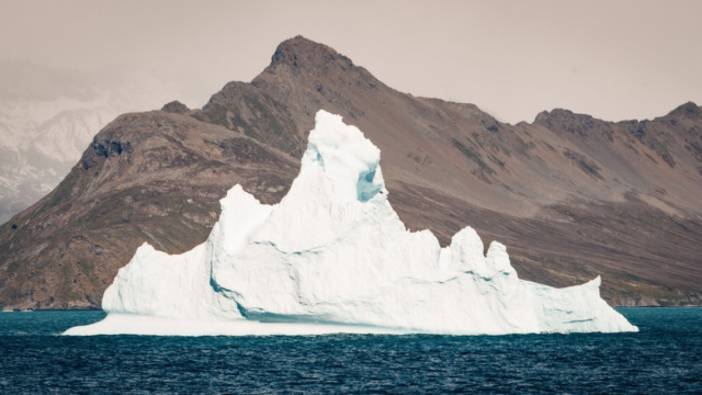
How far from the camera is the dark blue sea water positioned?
62.1 meters

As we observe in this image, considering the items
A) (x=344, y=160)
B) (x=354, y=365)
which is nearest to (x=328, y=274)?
(x=344, y=160)

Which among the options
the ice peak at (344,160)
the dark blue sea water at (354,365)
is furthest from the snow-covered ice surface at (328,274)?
the dark blue sea water at (354,365)

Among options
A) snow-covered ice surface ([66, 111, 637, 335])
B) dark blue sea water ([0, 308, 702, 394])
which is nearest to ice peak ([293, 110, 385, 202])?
snow-covered ice surface ([66, 111, 637, 335])

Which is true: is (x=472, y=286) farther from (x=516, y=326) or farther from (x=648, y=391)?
(x=648, y=391)

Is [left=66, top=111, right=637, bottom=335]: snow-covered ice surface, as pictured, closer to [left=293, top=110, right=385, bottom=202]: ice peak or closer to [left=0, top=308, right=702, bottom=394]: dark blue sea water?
[left=293, top=110, right=385, bottom=202]: ice peak

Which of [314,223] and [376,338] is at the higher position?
[314,223]

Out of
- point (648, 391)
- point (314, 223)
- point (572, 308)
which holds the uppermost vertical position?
point (314, 223)

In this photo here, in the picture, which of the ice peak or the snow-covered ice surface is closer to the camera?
the snow-covered ice surface

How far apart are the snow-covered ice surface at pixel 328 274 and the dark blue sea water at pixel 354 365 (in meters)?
2.12

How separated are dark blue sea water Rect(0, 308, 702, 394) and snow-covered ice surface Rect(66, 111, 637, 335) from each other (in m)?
2.12

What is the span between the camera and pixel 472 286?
9006cm

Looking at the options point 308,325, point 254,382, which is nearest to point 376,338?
point 308,325

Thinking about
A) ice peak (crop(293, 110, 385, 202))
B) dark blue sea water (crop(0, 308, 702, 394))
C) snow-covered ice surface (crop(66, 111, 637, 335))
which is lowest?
dark blue sea water (crop(0, 308, 702, 394))

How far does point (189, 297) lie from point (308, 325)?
10.7 m
